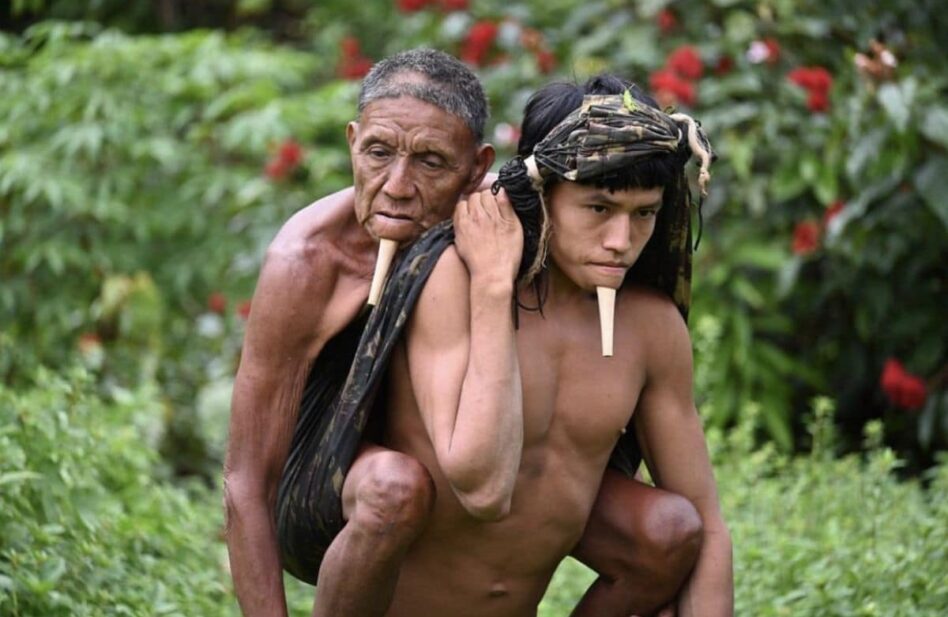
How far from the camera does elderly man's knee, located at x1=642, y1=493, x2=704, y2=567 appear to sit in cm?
356

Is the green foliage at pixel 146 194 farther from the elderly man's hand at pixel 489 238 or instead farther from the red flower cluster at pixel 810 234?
the elderly man's hand at pixel 489 238

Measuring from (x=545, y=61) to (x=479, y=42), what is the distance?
283mm

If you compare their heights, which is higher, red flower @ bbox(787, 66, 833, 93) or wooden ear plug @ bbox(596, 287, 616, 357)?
wooden ear plug @ bbox(596, 287, 616, 357)

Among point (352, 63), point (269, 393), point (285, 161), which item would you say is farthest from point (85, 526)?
point (352, 63)

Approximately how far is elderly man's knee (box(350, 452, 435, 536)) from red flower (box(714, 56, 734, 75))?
13.7 feet

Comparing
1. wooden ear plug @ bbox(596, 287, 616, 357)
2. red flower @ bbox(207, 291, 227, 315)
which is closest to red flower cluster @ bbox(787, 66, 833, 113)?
red flower @ bbox(207, 291, 227, 315)

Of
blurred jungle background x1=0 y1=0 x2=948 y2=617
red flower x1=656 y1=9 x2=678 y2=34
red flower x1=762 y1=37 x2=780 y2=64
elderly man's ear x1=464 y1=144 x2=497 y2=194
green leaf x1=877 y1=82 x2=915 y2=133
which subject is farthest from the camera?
red flower x1=656 y1=9 x2=678 y2=34

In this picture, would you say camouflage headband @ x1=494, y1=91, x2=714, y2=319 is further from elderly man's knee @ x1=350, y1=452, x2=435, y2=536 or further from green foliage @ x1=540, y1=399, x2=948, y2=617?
green foliage @ x1=540, y1=399, x2=948, y2=617

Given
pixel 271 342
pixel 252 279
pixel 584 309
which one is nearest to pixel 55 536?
pixel 271 342

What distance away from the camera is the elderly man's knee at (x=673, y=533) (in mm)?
3559

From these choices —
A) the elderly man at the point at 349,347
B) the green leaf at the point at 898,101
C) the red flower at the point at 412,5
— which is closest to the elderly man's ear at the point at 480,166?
the elderly man at the point at 349,347

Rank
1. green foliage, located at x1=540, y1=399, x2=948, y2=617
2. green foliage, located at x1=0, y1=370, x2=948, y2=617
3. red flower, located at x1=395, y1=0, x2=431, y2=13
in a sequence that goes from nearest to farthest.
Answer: green foliage, located at x1=0, y1=370, x2=948, y2=617 → green foliage, located at x1=540, y1=399, x2=948, y2=617 → red flower, located at x1=395, y1=0, x2=431, y2=13

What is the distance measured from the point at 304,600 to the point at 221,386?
8.03 ft

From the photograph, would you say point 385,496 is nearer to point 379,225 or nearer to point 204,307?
point 379,225
